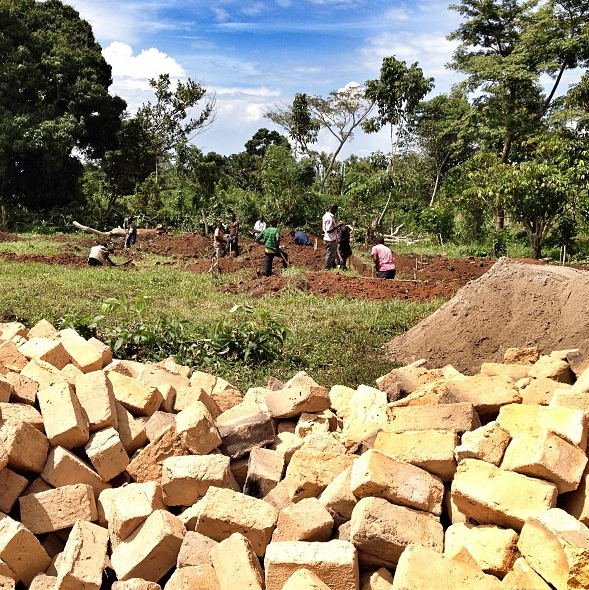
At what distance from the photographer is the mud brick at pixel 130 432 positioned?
4.16m

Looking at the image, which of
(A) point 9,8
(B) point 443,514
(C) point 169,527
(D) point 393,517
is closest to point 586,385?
(B) point 443,514

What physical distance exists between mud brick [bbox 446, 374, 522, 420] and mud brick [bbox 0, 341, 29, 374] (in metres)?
3.24

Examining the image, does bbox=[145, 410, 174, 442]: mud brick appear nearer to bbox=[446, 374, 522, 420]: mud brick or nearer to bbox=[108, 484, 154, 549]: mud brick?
bbox=[108, 484, 154, 549]: mud brick

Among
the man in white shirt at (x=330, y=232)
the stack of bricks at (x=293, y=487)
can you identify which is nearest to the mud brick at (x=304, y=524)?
the stack of bricks at (x=293, y=487)

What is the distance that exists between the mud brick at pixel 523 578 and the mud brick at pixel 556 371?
6.82 feet

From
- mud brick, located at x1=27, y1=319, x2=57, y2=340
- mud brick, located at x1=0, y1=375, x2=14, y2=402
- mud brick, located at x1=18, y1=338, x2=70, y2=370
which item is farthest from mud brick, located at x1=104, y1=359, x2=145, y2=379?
mud brick, located at x1=27, y1=319, x2=57, y2=340

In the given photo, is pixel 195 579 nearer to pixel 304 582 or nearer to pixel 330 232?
pixel 304 582

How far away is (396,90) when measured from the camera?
98.9 feet

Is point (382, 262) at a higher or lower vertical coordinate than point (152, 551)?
higher

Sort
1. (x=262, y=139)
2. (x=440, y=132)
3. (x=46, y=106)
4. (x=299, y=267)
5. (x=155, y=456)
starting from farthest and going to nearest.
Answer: (x=262, y=139), (x=440, y=132), (x=46, y=106), (x=299, y=267), (x=155, y=456)

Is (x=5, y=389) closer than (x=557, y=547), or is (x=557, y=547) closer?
(x=557, y=547)

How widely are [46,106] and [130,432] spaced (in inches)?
993

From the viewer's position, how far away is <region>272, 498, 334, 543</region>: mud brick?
3.27m

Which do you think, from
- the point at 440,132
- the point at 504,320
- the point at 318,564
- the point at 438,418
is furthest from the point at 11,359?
the point at 440,132
